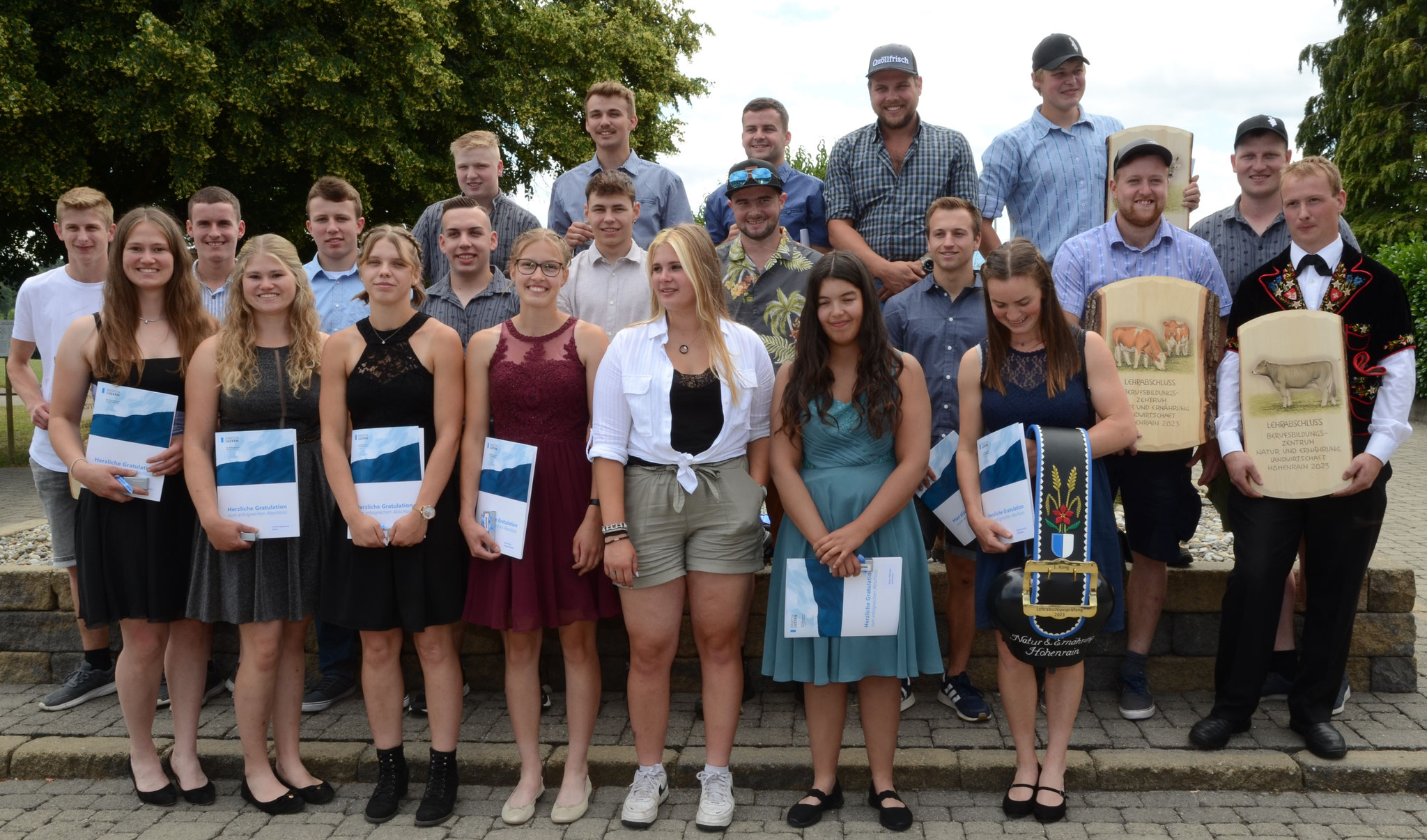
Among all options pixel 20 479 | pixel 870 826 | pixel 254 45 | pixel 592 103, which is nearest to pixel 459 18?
pixel 254 45

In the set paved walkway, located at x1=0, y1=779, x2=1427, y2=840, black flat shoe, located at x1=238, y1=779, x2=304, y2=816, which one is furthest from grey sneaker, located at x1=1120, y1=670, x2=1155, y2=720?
black flat shoe, located at x1=238, y1=779, x2=304, y2=816

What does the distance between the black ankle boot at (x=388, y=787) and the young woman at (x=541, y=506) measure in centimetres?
46

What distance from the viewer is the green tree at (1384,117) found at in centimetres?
2703

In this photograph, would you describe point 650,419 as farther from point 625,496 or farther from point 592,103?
point 592,103

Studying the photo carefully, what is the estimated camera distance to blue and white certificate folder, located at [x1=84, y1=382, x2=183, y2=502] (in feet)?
12.7

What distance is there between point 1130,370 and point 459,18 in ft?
53.6

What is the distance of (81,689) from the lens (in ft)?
16.3

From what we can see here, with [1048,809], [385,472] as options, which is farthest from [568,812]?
[1048,809]

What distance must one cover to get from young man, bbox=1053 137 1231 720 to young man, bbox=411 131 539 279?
2.93 m

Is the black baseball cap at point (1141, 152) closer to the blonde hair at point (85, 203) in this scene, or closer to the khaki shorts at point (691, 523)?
the khaki shorts at point (691, 523)

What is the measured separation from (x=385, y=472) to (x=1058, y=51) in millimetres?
4152

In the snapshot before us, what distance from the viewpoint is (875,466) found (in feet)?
12.1

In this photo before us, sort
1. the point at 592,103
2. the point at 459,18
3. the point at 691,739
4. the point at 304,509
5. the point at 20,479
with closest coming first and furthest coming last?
the point at 304,509, the point at 691,739, the point at 592,103, the point at 20,479, the point at 459,18

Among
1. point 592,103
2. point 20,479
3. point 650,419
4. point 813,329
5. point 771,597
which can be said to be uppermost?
point 592,103
